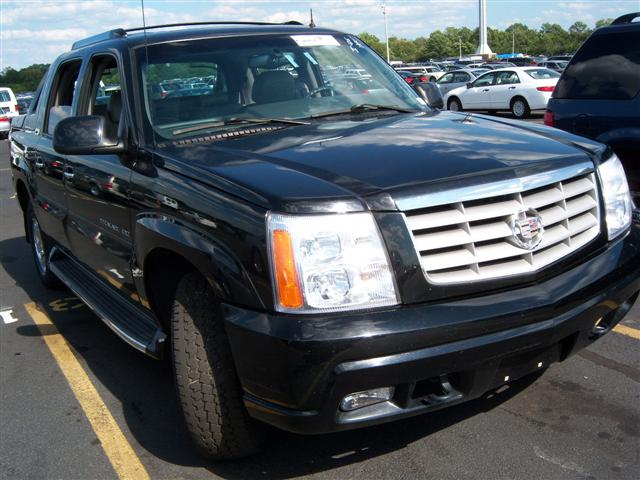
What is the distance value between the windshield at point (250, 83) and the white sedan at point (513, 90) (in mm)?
16391

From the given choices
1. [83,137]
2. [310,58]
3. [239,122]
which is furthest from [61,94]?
[239,122]

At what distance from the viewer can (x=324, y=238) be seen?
251 centimetres

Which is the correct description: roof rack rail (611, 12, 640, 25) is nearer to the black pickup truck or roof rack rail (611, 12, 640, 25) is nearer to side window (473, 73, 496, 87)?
the black pickup truck

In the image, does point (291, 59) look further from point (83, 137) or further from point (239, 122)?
point (83, 137)

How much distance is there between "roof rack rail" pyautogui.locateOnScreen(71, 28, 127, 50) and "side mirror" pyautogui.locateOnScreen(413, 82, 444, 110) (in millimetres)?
1902

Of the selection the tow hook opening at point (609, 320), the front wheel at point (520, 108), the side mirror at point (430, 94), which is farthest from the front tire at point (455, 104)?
the tow hook opening at point (609, 320)

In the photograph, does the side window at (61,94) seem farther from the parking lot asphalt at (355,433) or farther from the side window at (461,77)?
the side window at (461,77)

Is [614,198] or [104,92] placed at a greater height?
[104,92]

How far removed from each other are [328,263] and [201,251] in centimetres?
59

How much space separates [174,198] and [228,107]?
87 centimetres

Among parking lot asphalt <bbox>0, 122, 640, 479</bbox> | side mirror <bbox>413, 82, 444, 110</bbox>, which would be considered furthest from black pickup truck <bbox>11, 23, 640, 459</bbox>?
side mirror <bbox>413, 82, 444, 110</bbox>

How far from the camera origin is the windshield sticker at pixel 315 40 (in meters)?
4.29

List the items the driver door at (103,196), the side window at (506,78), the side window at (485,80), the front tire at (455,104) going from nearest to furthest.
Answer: the driver door at (103,196), the side window at (506,78), the side window at (485,80), the front tire at (455,104)

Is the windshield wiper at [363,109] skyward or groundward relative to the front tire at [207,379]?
skyward
